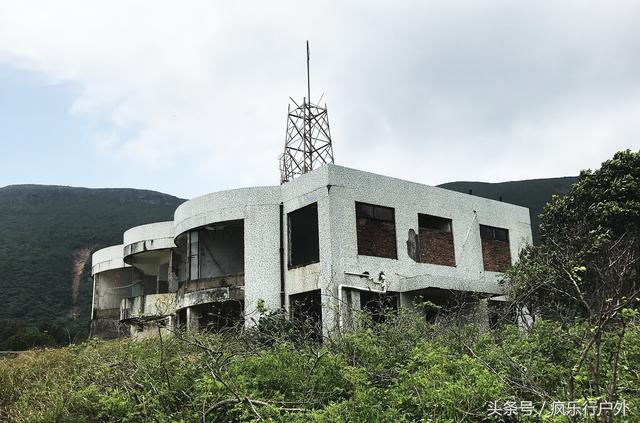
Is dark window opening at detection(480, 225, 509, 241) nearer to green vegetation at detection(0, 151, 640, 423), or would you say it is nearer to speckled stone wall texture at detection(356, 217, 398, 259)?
speckled stone wall texture at detection(356, 217, 398, 259)

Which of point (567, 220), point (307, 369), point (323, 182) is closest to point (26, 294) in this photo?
point (323, 182)

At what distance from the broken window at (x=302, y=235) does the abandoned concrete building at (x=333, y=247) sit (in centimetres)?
3

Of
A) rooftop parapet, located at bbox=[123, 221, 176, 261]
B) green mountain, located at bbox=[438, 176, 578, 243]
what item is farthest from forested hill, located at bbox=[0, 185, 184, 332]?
green mountain, located at bbox=[438, 176, 578, 243]

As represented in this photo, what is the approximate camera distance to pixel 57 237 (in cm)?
5744

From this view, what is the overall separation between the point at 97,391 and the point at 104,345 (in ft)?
8.10

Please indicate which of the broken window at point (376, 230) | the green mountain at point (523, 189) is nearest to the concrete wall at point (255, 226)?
the broken window at point (376, 230)

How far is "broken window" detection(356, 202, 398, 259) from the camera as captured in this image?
677 inches

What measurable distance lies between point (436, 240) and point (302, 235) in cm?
420

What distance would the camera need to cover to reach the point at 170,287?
22484mm

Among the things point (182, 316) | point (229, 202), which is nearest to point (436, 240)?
point (229, 202)

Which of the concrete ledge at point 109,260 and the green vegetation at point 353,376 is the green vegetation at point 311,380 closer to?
the green vegetation at point 353,376

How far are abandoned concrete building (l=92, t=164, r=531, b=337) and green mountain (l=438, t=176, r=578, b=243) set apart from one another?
39.5 m

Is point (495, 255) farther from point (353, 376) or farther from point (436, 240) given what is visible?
point (353, 376)

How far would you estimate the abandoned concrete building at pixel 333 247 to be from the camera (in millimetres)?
16656
